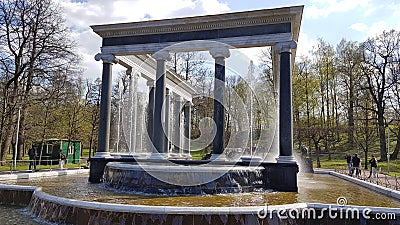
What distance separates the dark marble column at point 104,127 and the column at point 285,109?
29.6 ft

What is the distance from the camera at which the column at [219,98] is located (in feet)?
56.1

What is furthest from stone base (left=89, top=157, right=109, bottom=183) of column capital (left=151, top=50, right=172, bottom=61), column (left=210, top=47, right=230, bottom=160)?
column capital (left=151, top=50, right=172, bottom=61)

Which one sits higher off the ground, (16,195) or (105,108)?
(105,108)

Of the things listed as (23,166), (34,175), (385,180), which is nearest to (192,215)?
(385,180)

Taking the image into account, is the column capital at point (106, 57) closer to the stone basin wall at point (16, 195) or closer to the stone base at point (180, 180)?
the stone base at point (180, 180)

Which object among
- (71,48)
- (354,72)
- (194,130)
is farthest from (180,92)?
(354,72)

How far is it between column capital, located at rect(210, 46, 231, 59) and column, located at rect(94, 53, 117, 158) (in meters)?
5.69

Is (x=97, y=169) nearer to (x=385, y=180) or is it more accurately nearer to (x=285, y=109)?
(x=285, y=109)

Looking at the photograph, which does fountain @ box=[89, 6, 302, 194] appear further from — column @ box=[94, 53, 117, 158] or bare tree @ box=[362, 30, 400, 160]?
bare tree @ box=[362, 30, 400, 160]

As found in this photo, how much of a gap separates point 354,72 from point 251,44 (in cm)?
2642

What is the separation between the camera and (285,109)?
633 inches

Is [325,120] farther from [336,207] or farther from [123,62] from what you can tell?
[336,207]

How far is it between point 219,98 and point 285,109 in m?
3.24

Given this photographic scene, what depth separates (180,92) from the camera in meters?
31.1
